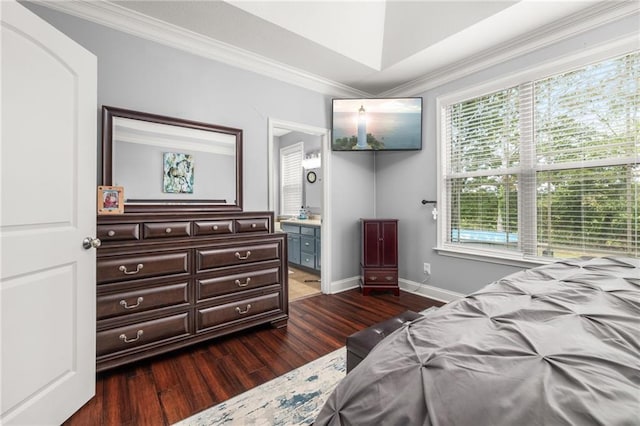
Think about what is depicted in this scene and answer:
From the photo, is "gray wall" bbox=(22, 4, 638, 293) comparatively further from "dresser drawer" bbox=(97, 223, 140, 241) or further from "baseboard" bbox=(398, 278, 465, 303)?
"dresser drawer" bbox=(97, 223, 140, 241)

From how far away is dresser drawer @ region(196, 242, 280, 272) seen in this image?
2.22 meters

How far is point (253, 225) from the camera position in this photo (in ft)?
8.43

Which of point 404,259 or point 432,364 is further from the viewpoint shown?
point 404,259

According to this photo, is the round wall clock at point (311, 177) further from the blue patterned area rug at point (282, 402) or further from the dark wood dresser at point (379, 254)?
the blue patterned area rug at point (282, 402)

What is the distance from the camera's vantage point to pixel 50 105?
1.39 meters

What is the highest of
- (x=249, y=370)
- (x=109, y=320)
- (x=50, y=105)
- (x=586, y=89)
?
(x=586, y=89)

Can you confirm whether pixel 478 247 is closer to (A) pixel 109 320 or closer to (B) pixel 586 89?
(B) pixel 586 89

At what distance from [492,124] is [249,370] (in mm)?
3211

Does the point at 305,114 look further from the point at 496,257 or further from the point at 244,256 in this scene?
the point at 496,257

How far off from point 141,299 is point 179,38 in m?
2.19

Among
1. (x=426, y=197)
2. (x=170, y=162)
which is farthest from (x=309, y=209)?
(x=170, y=162)

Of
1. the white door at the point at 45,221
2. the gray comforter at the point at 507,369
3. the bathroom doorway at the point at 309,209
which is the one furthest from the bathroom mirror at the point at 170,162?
the gray comforter at the point at 507,369

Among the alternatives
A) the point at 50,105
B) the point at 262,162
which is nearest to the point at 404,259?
the point at 262,162

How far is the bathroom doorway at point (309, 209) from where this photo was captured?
3.38m
